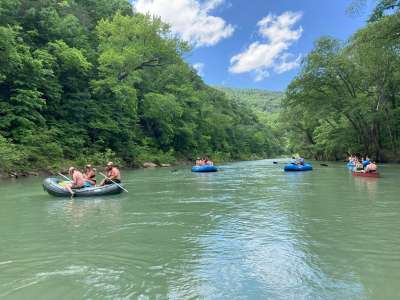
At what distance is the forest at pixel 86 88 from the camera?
76.7 feet

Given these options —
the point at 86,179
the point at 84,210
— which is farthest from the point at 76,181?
the point at 84,210

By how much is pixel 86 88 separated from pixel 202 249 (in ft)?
90.9

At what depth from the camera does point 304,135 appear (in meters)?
61.5

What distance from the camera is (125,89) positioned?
3262 centimetres

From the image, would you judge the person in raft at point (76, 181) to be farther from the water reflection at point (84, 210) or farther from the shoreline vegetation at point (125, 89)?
the shoreline vegetation at point (125, 89)

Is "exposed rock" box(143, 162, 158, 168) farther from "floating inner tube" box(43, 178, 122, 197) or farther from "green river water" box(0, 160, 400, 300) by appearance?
"green river water" box(0, 160, 400, 300)

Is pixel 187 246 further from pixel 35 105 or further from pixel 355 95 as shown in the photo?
pixel 355 95

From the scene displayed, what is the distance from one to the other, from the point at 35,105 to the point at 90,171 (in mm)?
12172

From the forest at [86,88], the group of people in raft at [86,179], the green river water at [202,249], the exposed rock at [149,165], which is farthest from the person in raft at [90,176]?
the exposed rock at [149,165]

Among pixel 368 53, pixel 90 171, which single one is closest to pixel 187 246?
pixel 90 171

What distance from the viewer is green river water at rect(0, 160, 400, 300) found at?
490cm

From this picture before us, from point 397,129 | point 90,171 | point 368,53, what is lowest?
point 90,171

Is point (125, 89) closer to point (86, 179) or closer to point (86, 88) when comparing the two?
point (86, 88)

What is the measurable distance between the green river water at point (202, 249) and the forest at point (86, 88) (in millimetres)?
12494
